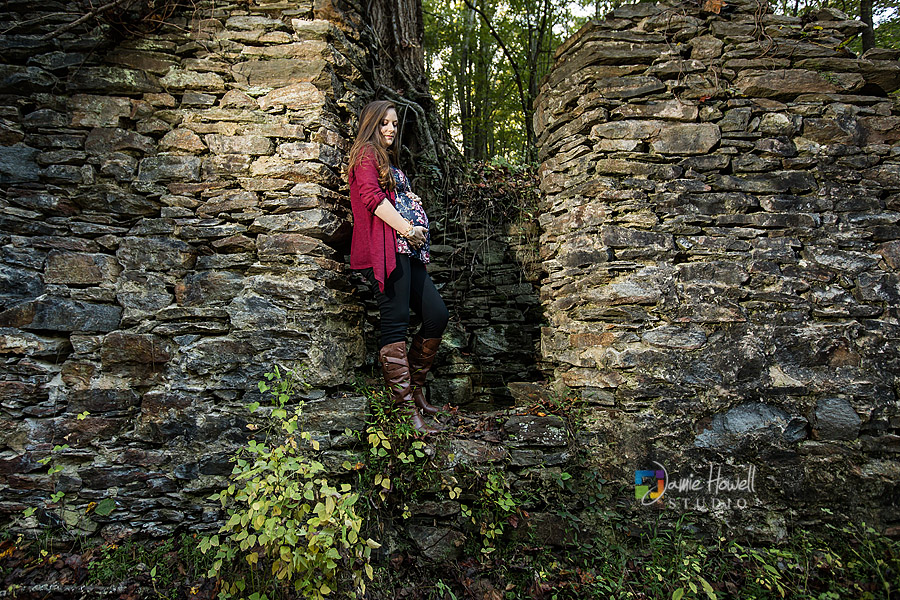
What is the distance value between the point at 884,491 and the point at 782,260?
4.80 feet

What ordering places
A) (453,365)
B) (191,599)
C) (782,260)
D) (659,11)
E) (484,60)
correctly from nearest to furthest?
(191,599) → (782,260) → (659,11) → (453,365) → (484,60)

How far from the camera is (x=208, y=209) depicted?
274 cm

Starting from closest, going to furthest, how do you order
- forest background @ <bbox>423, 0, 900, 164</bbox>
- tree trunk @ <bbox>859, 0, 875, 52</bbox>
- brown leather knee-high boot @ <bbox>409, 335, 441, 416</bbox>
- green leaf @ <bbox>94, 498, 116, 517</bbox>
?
green leaf @ <bbox>94, 498, 116, 517</bbox>
brown leather knee-high boot @ <bbox>409, 335, 441, 416</bbox>
tree trunk @ <bbox>859, 0, 875, 52</bbox>
forest background @ <bbox>423, 0, 900, 164</bbox>

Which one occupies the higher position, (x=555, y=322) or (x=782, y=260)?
(x=782, y=260)

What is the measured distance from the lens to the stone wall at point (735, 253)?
2.60 m

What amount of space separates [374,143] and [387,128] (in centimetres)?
14

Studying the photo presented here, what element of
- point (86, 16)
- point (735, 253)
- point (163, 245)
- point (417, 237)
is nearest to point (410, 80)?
point (417, 237)

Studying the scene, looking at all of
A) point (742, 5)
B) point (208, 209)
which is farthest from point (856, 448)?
point (208, 209)

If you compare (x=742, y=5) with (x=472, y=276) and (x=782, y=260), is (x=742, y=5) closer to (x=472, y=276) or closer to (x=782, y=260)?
(x=782, y=260)

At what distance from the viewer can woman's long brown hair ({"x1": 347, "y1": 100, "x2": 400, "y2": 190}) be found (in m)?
2.73

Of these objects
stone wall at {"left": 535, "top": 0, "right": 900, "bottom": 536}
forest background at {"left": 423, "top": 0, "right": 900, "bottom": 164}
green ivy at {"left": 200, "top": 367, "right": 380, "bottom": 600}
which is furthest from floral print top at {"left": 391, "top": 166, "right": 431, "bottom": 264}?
forest background at {"left": 423, "top": 0, "right": 900, "bottom": 164}

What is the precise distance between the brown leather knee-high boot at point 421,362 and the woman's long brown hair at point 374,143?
1.07m

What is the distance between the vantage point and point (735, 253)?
274cm

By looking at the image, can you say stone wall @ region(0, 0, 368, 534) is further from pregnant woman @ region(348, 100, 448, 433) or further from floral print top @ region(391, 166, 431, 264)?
floral print top @ region(391, 166, 431, 264)
